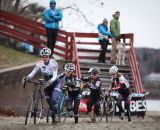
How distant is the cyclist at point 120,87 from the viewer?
2380 cm

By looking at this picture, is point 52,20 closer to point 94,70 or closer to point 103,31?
point 103,31

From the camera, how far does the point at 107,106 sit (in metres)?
24.5

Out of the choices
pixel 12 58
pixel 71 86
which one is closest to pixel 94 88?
pixel 71 86

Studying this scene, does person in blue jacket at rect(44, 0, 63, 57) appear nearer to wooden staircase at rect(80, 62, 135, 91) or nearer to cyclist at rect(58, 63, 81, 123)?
wooden staircase at rect(80, 62, 135, 91)

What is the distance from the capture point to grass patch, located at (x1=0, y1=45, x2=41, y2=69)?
2988cm

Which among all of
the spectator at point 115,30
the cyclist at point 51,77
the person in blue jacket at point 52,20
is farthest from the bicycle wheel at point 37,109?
the spectator at point 115,30

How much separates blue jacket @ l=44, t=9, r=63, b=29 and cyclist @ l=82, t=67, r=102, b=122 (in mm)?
4299

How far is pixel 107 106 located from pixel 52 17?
432cm

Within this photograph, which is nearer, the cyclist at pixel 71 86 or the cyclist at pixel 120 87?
the cyclist at pixel 71 86

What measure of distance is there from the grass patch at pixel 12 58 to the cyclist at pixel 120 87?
6.20 metres

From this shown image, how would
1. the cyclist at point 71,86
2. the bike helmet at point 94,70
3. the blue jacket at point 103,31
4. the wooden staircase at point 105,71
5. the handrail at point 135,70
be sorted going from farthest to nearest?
the handrail at point 135,70
the wooden staircase at point 105,71
the blue jacket at point 103,31
the bike helmet at point 94,70
the cyclist at point 71,86

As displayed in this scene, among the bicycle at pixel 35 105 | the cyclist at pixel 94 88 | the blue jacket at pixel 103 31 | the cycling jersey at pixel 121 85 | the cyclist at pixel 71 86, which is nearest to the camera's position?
the bicycle at pixel 35 105

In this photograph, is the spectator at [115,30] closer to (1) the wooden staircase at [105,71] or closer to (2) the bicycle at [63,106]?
(1) the wooden staircase at [105,71]

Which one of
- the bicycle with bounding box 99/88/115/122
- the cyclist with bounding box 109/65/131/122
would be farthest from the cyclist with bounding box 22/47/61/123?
the bicycle with bounding box 99/88/115/122
